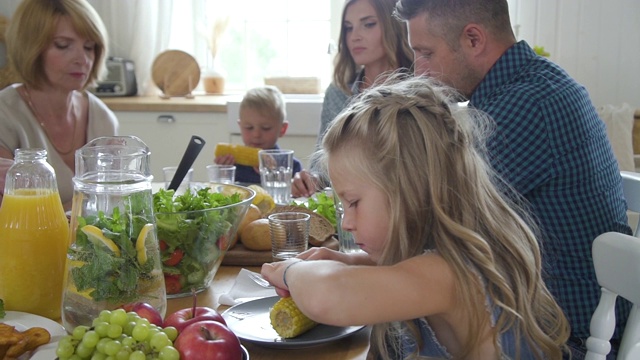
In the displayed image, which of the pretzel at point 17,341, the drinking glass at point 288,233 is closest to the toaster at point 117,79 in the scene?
the drinking glass at point 288,233

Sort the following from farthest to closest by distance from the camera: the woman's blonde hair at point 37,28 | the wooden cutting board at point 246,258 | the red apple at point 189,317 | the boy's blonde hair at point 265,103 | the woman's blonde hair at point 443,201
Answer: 1. the boy's blonde hair at point 265,103
2. the woman's blonde hair at point 37,28
3. the wooden cutting board at point 246,258
4. the woman's blonde hair at point 443,201
5. the red apple at point 189,317

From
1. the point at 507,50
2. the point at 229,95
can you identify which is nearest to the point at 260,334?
the point at 507,50

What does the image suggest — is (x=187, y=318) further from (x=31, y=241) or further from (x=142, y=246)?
(x=31, y=241)

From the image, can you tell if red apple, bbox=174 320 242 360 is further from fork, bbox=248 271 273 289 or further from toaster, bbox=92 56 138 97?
toaster, bbox=92 56 138 97

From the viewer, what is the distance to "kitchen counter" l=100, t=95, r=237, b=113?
3852mm

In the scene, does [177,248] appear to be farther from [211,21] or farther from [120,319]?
[211,21]

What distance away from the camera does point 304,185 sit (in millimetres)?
2197

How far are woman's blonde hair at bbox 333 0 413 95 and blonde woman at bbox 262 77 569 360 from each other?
147 centimetres

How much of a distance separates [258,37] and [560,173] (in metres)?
3.25

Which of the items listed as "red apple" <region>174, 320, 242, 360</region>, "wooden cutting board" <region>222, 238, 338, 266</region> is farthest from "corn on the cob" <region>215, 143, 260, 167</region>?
"red apple" <region>174, 320, 242, 360</region>

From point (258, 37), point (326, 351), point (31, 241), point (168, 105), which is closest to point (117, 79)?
point (168, 105)

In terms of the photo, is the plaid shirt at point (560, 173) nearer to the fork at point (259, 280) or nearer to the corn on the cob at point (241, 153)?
the fork at point (259, 280)

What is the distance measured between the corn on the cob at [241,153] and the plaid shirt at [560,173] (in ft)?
4.17

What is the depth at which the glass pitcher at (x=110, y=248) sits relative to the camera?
3.28ft
